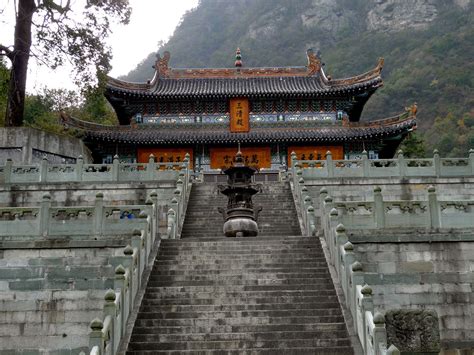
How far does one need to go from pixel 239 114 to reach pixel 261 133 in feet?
6.52

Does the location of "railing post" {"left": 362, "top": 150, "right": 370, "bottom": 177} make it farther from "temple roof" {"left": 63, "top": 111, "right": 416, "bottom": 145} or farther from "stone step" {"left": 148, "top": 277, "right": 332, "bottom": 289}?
"stone step" {"left": 148, "top": 277, "right": 332, "bottom": 289}

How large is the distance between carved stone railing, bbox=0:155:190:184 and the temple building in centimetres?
770

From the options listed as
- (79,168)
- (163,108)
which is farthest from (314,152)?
(79,168)

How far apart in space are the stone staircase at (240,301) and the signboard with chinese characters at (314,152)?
1601 cm

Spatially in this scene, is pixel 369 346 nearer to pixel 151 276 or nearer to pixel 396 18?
pixel 151 276

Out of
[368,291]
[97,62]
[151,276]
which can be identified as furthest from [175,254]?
[97,62]

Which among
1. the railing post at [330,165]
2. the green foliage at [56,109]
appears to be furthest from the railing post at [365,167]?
the green foliage at [56,109]

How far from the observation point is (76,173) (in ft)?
68.6

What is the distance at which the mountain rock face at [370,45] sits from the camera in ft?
209

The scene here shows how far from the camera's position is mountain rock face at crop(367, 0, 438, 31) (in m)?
83.5

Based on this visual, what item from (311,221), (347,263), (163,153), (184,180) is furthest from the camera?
(163,153)

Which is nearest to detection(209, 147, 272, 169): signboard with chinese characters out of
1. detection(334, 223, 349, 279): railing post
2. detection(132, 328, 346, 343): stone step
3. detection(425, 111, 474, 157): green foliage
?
detection(334, 223, 349, 279): railing post

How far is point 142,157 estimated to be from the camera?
30094 millimetres

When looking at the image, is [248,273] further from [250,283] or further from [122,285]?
[122,285]
